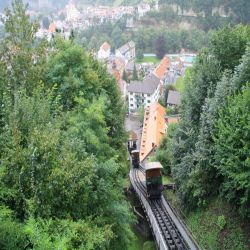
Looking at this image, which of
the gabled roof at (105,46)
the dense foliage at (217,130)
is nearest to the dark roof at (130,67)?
the gabled roof at (105,46)

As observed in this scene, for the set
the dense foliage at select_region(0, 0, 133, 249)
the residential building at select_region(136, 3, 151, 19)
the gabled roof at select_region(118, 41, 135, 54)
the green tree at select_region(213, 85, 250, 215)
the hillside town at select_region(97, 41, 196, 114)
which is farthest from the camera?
the residential building at select_region(136, 3, 151, 19)

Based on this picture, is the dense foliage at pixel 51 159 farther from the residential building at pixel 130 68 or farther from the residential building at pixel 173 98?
the residential building at pixel 130 68

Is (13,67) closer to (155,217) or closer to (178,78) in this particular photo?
(155,217)

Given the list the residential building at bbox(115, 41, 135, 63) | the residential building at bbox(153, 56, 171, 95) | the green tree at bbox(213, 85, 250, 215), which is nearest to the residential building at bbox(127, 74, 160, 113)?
the residential building at bbox(153, 56, 171, 95)

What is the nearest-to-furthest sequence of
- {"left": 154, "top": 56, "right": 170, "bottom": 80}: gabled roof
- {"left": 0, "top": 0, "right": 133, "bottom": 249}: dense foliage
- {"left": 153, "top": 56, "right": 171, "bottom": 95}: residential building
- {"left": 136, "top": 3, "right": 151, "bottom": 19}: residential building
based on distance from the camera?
{"left": 0, "top": 0, "right": 133, "bottom": 249}: dense foliage < {"left": 153, "top": 56, "right": 171, "bottom": 95}: residential building < {"left": 154, "top": 56, "right": 170, "bottom": 80}: gabled roof < {"left": 136, "top": 3, "right": 151, "bottom": 19}: residential building

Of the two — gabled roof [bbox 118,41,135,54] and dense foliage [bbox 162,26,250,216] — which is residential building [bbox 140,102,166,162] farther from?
gabled roof [bbox 118,41,135,54]

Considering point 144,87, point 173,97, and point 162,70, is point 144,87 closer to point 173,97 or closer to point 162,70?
point 173,97

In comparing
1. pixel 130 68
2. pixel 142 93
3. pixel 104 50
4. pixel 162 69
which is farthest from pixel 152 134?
pixel 104 50
